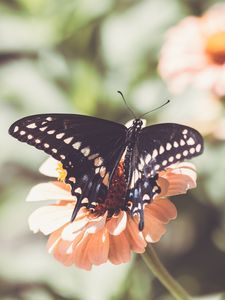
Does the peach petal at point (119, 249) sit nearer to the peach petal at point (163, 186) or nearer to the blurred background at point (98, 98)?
the peach petal at point (163, 186)

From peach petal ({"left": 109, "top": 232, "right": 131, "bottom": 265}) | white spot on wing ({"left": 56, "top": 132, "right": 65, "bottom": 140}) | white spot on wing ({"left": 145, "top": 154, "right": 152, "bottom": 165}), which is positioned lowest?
peach petal ({"left": 109, "top": 232, "right": 131, "bottom": 265})

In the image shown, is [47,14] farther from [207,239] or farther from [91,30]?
[207,239]

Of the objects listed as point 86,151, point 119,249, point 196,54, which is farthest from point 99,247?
point 196,54

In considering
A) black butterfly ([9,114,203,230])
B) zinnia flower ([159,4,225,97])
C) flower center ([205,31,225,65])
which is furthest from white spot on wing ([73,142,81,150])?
flower center ([205,31,225,65])

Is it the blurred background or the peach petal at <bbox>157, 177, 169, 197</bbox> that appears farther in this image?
the blurred background

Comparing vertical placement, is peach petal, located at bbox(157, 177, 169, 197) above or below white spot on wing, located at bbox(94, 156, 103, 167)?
below

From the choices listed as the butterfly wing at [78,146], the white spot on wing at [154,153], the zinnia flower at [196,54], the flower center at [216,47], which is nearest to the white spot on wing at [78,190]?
the butterfly wing at [78,146]

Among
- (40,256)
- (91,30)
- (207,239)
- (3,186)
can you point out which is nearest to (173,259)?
(207,239)

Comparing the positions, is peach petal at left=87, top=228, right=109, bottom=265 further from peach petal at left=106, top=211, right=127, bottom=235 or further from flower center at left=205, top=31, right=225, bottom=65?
flower center at left=205, top=31, right=225, bottom=65

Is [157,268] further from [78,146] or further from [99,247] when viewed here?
[78,146]
